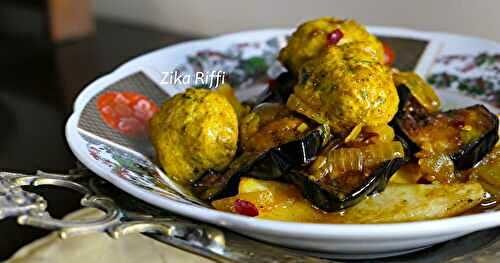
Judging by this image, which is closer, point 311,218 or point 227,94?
point 311,218

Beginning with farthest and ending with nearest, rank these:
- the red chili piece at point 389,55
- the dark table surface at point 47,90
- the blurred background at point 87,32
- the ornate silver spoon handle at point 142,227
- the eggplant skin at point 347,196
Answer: the blurred background at point 87,32, the red chili piece at point 389,55, the dark table surface at point 47,90, the eggplant skin at point 347,196, the ornate silver spoon handle at point 142,227

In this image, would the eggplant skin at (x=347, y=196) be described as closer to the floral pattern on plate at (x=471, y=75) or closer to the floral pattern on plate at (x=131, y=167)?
the floral pattern on plate at (x=131, y=167)

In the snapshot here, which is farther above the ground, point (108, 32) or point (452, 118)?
point (452, 118)

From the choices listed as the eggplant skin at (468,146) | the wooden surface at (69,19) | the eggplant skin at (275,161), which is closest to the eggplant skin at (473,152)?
the eggplant skin at (468,146)

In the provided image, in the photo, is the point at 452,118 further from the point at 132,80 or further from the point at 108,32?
the point at 108,32

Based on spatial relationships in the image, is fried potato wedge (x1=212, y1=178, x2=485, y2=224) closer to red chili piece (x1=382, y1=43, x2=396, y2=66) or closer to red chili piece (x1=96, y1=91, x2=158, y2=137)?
red chili piece (x1=96, y1=91, x2=158, y2=137)

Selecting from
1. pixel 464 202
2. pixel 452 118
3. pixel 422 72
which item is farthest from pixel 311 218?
pixel 422 72

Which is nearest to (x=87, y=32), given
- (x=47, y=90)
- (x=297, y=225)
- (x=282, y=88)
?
(x=47, y=90)

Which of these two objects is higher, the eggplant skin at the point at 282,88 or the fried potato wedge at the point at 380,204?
the eggplant skin at the point at 282,88
